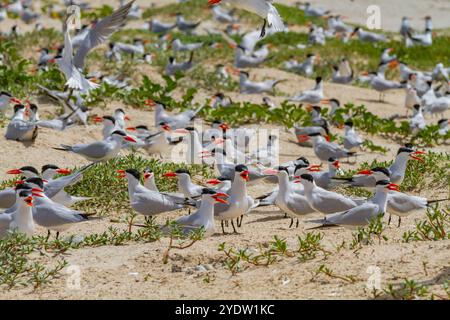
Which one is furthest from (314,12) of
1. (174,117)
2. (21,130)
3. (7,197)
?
(7,197)

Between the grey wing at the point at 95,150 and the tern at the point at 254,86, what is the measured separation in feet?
18.9

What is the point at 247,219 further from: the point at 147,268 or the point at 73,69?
Answer: the point at 73,69

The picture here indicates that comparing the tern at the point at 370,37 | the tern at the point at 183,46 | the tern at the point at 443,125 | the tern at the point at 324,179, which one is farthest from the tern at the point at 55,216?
the tern at the point at 370,37

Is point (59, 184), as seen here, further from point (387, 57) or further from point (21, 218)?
point (387, 57)

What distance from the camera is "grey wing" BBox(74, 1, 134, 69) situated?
10430mm

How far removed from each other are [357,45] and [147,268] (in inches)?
589

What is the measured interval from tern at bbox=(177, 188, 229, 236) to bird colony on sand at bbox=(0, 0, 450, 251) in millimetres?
11

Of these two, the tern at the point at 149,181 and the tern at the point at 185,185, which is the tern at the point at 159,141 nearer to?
the tern at the point at 185,185

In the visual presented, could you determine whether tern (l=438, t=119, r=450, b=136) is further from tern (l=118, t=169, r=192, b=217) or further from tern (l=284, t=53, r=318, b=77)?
tern (l=118, t=169, r=192, b=217)

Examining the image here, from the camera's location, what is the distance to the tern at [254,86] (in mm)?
14773

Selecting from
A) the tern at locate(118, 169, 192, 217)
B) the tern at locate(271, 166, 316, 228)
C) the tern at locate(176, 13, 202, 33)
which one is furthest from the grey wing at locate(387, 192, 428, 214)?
the tern at locate(176, 13, 202, 33)

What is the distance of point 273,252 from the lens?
6016 mm

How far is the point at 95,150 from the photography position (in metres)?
9.37

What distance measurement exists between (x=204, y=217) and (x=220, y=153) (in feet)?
8.67
